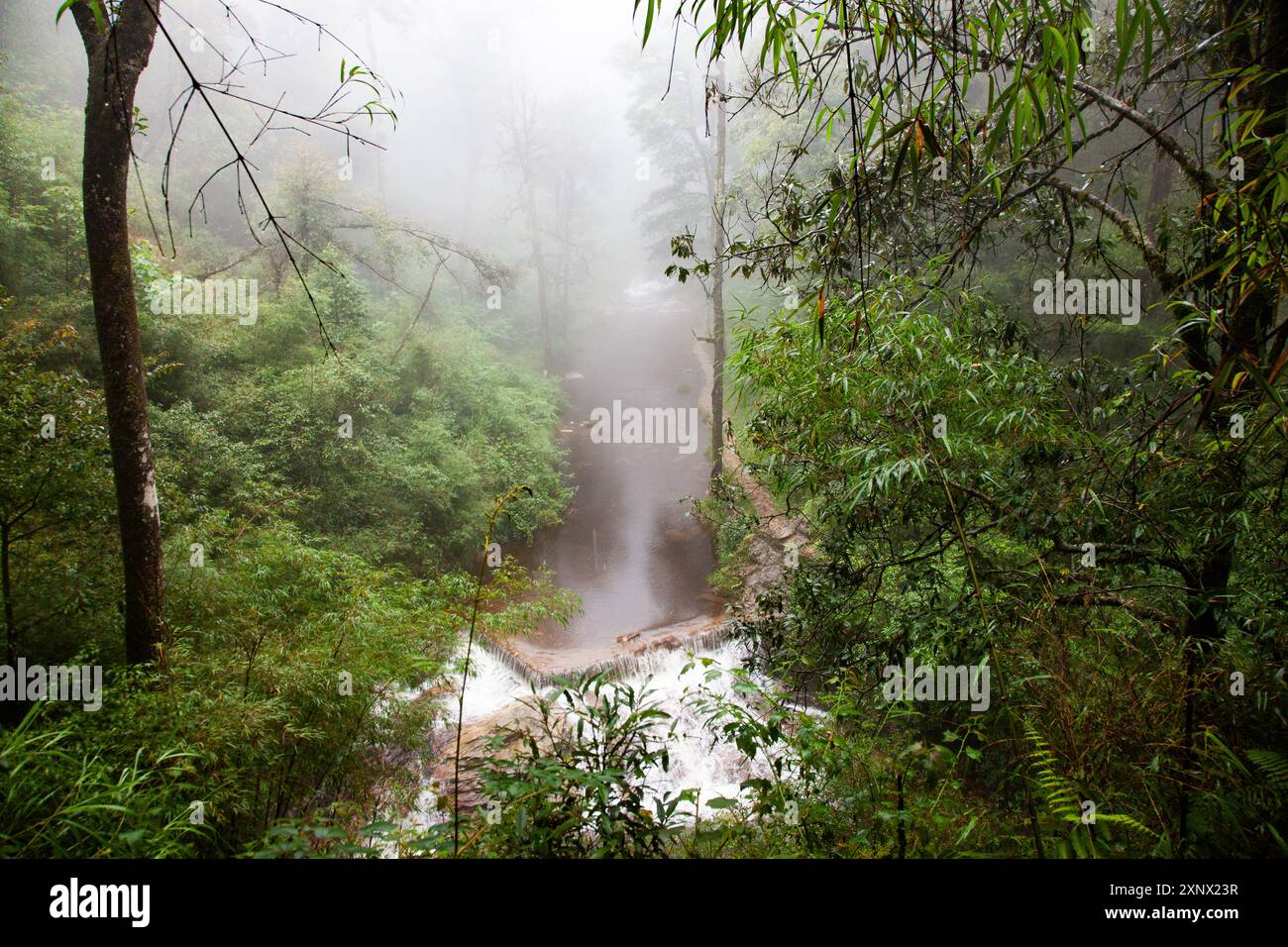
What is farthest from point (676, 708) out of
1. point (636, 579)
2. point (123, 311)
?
point (123, 311)

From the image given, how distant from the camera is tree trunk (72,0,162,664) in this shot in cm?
328

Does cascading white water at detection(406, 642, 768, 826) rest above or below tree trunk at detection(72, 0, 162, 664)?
below

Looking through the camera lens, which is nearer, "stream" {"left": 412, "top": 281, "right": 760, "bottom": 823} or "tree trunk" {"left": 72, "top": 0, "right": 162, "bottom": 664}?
"tree trunk" {"left": 72, "top": 0, "right": 162, "bottom": 664}

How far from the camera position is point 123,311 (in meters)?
3.52

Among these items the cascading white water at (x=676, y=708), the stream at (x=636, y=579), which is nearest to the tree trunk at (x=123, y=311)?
the stream at (x=636, y=579)

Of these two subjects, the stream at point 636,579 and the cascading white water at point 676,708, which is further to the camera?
the stream at point 636,579

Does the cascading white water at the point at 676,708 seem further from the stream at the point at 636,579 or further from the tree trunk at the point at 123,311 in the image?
the tree trunk at the point at 123,311

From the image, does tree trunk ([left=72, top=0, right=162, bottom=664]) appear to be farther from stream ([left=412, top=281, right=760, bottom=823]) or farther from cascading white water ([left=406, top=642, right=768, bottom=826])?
cascading white water ([left=406, top=642, right=768, bottom=826])

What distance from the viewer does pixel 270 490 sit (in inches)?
273

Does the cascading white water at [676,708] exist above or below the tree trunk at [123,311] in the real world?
below

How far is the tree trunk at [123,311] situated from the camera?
3275mm

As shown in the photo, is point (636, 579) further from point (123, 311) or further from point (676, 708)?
point (123, 311)

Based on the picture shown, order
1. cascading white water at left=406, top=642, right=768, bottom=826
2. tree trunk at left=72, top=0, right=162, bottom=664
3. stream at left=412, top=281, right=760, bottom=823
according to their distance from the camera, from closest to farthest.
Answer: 1. tree trunk at left=72, top=0, right=162, bottom=664
2. cascading white water at left=406, top=642, right=768, bottom=826
3. stream at left=412, top=281, right=760, bottom=823

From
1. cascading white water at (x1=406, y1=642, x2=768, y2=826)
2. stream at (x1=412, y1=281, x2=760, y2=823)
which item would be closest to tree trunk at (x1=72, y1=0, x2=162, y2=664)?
stream at (x1=412, y1=281, x2=760, y2=823)
